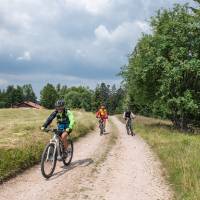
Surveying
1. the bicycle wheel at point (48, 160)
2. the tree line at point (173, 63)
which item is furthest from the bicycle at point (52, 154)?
the tree line at point (173, 63)

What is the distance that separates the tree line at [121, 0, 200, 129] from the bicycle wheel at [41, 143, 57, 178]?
21913 mm

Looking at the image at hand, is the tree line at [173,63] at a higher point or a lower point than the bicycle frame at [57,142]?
higher

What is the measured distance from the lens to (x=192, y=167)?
13.9 metres

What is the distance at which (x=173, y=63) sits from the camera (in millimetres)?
35188

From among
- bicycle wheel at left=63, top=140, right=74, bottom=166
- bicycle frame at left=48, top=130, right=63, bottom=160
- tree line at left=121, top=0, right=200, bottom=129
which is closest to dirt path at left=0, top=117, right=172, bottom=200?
bicycle wheel at left=63, top=140, right=74, bottom=166

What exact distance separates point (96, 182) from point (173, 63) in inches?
969

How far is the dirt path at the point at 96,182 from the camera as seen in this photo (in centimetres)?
1040

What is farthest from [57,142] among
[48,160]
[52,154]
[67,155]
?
[67,155]

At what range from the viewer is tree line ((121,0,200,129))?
3441cm

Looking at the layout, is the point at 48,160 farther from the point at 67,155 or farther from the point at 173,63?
the point at 173,63

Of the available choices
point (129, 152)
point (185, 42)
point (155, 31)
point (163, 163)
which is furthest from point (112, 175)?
point (155, 31)

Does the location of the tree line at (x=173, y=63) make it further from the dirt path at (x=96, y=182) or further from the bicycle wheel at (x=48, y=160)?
the bicycle wheel at (x=48, y=160)

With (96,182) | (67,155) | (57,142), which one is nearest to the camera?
(96,182)

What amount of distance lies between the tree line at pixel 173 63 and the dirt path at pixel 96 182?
18.1 m
